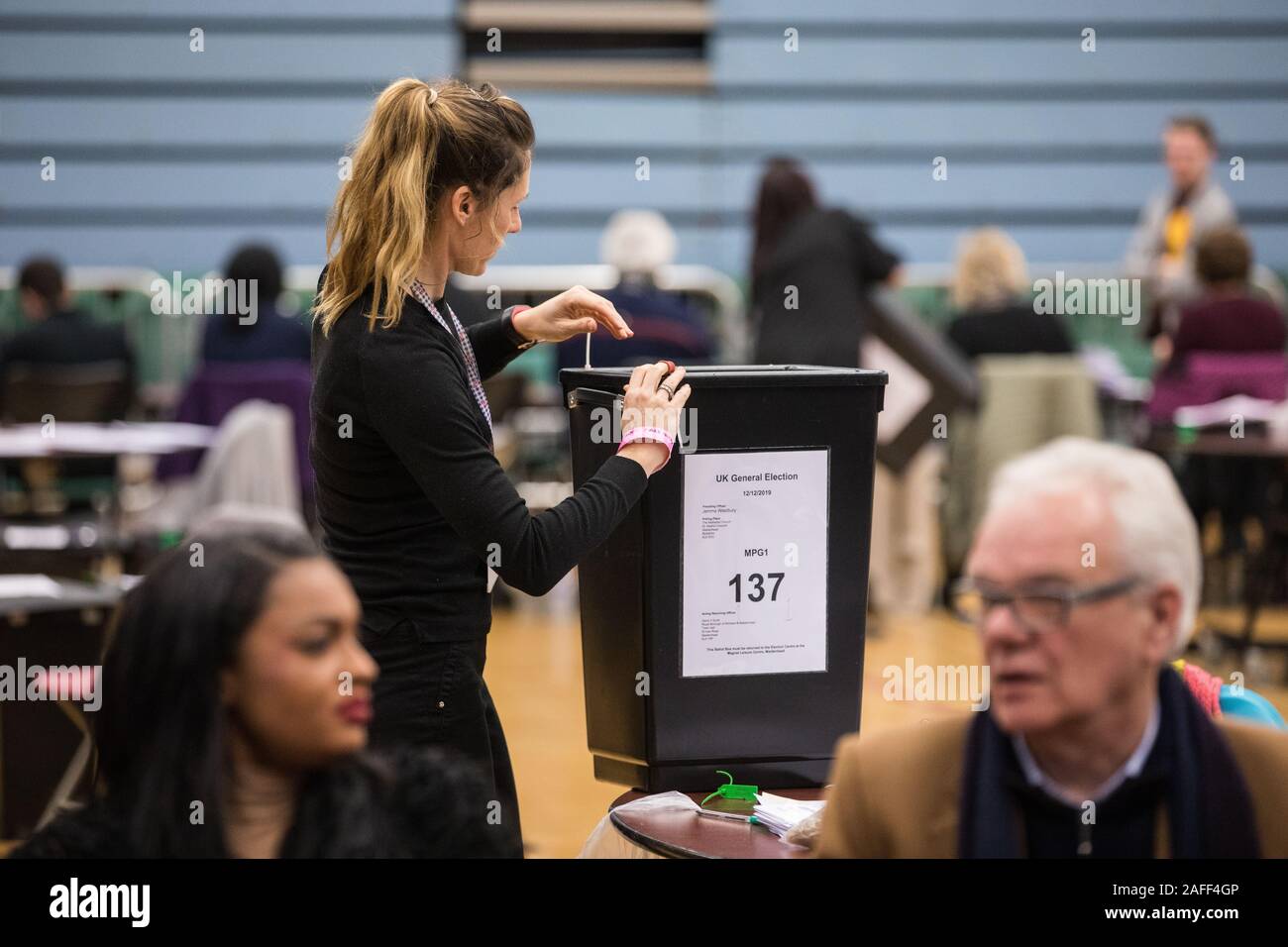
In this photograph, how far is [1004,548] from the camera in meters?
1.44

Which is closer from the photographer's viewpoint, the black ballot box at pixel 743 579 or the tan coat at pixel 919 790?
the tan coat at pixel 919 790

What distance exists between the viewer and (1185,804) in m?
1.39

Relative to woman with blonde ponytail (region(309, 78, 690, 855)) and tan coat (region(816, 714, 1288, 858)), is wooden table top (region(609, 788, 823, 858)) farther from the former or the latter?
tan coat (region(816, 714, 1288, 858))

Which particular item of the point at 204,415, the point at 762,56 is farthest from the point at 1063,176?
the point at 204,415

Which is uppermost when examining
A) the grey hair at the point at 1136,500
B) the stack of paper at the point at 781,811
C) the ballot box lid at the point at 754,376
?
the ballot box lid at the point at 754,376

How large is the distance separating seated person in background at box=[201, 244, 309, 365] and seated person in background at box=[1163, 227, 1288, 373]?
314cm

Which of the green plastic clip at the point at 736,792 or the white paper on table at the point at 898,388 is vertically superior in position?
the white paper on table at the point at 898,388

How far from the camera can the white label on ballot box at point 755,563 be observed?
2.02 metres

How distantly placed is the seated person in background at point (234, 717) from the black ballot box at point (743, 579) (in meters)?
0.61

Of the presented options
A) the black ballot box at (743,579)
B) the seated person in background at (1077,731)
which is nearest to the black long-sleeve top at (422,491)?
the black ballot box at (743,579)

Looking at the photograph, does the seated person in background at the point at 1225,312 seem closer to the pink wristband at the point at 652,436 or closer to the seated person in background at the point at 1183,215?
the seated person in background at the point at 1183,215

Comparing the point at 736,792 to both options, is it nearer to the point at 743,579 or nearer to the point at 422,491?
the point at 743,579

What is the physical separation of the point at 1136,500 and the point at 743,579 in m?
0.67
